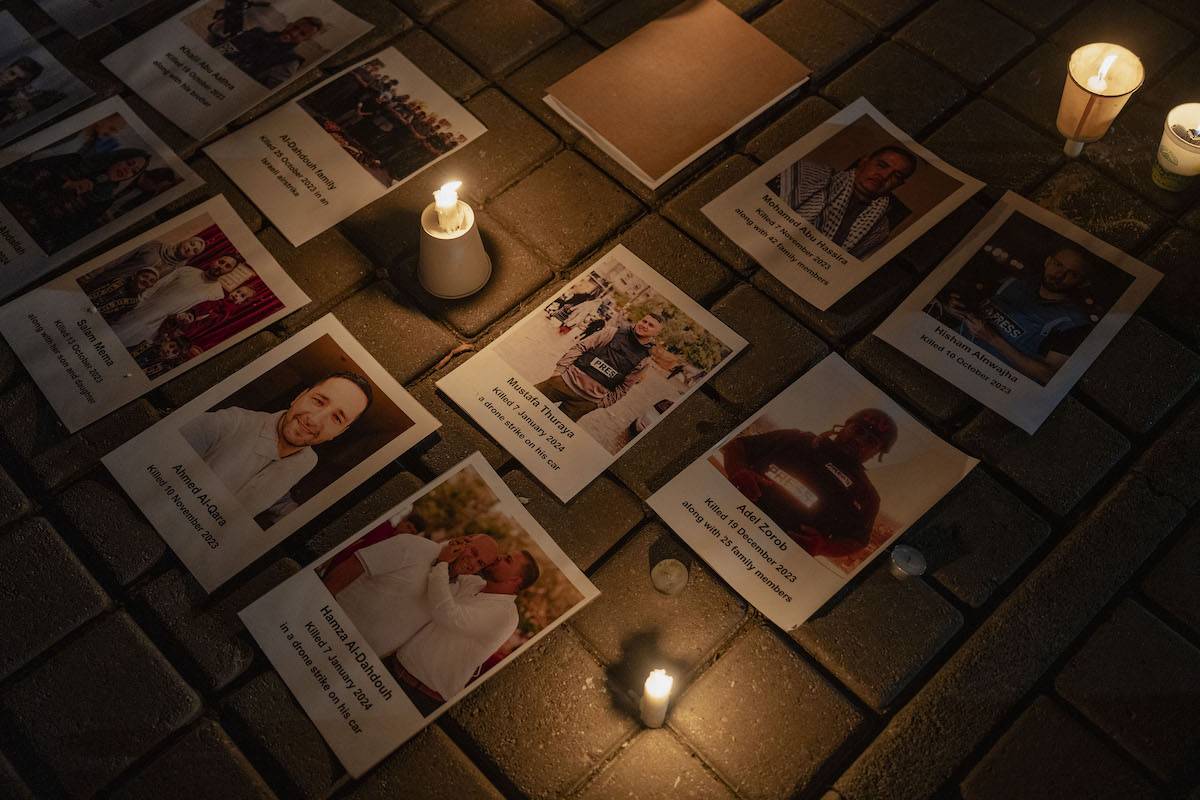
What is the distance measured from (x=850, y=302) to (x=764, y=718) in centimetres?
57

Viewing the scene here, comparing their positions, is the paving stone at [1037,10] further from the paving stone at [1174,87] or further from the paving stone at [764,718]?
the paving stone at [764,718]

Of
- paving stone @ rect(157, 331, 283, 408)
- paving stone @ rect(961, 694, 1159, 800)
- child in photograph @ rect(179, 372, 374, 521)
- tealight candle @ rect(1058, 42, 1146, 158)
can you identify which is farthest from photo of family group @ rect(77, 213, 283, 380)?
tealight candle @ rect(1058, 42, 1146, 158)

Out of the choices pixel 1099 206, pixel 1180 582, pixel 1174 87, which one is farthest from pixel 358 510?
pixel 1174 87

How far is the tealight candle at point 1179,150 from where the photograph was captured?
134 centimetres

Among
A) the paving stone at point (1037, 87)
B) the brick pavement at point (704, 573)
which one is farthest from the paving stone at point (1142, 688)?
the paving stone at point (1037, 87)

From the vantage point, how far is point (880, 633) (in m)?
1.10

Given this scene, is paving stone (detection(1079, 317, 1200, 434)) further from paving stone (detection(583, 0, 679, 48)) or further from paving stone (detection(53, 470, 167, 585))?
paving stone (detection(53, 470, 167, 585))

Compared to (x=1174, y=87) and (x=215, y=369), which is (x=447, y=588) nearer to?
(x=215, y=369)

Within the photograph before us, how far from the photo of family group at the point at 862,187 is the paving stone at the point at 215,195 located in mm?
735

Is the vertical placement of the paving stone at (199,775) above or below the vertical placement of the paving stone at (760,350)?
below

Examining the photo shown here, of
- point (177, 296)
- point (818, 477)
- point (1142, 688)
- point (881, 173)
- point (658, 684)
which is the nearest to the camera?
point (658, 684)

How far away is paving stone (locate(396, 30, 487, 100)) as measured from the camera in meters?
1.46

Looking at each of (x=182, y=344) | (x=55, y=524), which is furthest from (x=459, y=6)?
(x=55, y=524)

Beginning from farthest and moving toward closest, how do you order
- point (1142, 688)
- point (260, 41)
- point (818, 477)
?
point (260, 41) → point (818, 477) → point (1142, 688)
